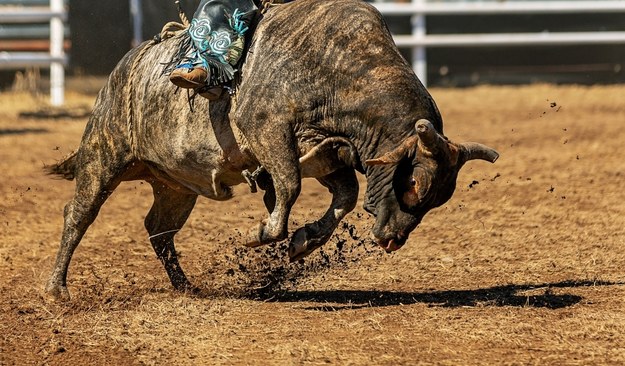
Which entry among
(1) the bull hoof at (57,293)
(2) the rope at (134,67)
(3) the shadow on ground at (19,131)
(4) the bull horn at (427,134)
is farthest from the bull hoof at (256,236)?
(3) the shadow on ground at (19,131)

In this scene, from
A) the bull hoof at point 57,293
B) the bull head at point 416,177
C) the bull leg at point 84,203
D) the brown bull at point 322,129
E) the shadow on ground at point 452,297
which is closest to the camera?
the bull head at point 416,177

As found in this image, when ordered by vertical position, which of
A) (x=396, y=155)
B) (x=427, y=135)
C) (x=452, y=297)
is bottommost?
(x=452, y=297)

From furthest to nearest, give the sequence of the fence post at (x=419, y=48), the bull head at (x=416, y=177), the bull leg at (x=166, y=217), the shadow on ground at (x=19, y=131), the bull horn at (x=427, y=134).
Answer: the fence post at (x=419, y=48), the shadow on ground at (x=19, y=131), the bull leg at (x=166, y=217), the bull head at (x=416, y=177), the bull horn at (x=427, y=134)

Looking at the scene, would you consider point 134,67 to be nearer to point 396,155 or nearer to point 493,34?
point 396,155

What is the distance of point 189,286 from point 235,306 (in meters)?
0.71

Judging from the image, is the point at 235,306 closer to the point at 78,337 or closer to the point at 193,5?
the point at 78,337

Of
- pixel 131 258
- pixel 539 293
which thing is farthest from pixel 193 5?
pixel 539 293

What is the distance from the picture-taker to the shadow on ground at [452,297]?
5891 mm

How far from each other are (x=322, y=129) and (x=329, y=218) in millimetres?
441

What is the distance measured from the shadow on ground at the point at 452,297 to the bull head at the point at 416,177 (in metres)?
0.62

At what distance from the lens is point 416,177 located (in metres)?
5.27

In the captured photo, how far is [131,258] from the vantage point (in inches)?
301

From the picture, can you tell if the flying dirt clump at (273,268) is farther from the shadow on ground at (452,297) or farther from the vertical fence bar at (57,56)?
the vertical fence bar at (57,56)

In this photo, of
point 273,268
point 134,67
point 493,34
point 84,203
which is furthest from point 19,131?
point 273,268
